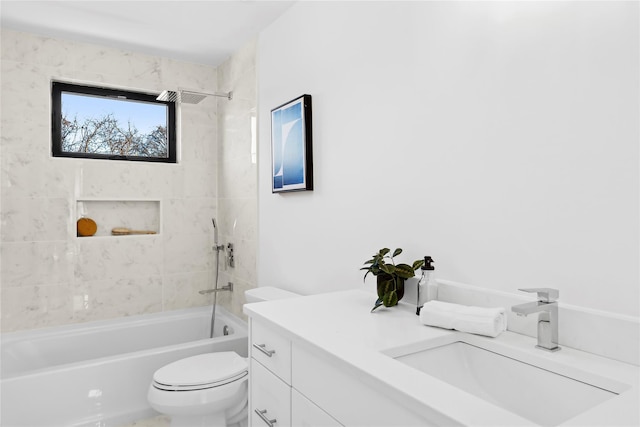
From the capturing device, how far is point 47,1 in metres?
2.44

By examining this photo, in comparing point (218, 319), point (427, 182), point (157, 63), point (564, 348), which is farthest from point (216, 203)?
point (564, 348)

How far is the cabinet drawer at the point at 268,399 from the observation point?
4.22 ft

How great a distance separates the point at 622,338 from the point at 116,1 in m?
2.84

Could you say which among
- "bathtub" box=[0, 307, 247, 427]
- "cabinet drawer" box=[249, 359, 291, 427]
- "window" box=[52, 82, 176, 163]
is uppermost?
"window" box=[52, 82, 176, 163]

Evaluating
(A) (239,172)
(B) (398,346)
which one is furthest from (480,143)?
(A) (239,172)

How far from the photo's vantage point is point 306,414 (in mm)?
1174

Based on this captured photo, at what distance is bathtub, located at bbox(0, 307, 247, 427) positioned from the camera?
219cm

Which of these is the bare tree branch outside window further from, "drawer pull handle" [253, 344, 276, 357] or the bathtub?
"drawer pull handle" [253, 344, 276, 357]

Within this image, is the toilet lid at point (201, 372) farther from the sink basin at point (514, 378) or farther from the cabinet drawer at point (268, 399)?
the sink basin at point (514, 378)

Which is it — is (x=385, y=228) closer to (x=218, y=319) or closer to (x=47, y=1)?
(x=218, y=319)

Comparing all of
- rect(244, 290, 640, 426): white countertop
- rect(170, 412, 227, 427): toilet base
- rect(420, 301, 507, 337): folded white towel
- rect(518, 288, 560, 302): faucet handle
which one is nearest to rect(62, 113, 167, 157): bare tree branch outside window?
rect(170, 412, 227, 427): toilet base

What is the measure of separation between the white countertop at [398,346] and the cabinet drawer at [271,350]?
0.16ft

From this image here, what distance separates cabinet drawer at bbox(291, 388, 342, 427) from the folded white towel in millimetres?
413

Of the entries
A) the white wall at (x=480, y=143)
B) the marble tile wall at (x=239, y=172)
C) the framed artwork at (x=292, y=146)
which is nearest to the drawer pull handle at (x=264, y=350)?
the white wall at (x=480, y=143)
